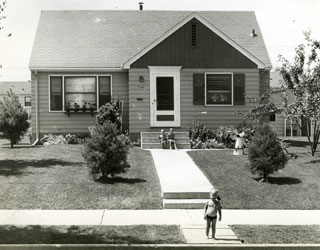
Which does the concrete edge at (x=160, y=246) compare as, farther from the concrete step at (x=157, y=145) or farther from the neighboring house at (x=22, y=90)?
the neighboring house at (x=22, y=90)

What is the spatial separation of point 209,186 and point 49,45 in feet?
45.5

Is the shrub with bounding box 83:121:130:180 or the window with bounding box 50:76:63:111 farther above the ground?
the window with bounding box 50:76:63:111

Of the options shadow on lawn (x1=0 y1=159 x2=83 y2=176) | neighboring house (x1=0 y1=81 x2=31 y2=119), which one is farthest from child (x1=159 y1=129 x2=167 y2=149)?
neighboring house (x1=0 y1=81 x2=31 y2=119)

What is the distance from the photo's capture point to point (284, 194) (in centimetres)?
1242

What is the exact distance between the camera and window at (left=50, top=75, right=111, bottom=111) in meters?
22.6

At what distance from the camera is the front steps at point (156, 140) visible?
65.6ft

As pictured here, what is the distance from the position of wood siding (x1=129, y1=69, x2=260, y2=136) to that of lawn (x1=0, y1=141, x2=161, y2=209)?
5088mm

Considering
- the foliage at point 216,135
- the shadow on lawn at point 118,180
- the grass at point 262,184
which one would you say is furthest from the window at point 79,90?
the shadow on lawn at point 118,180

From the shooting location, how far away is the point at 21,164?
15414 millimetres

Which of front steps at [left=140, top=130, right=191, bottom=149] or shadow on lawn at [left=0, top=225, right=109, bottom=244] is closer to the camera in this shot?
shadow on lawn at [left=0, top=225, right=109, bottom=244]

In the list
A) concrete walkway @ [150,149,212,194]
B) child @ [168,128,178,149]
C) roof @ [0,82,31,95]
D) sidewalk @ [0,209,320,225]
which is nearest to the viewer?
sidewalk @ [0,209,320,225]

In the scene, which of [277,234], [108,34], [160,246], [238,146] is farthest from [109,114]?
[160,246]

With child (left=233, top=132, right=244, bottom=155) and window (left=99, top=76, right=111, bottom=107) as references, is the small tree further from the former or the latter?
child (left=233, top=132, right=244, bottom=155)

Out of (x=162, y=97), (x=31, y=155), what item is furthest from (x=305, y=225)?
(x=162, y=97)
